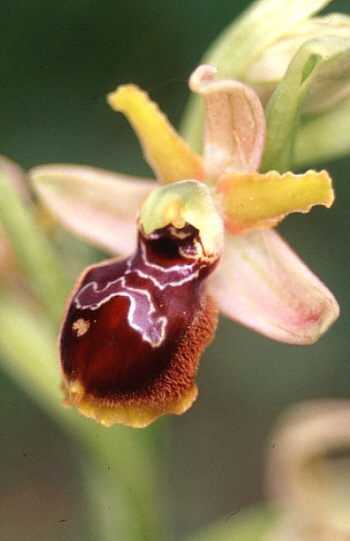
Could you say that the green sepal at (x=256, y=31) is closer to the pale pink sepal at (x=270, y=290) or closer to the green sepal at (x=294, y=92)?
the green sepal at (x=294, y=92)

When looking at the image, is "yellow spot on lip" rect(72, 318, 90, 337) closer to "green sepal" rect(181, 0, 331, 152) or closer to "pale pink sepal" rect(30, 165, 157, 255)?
"pale pink sepal" rect(30, 165, 157, 255)

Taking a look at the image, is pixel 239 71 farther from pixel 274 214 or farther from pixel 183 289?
pixel 183 289

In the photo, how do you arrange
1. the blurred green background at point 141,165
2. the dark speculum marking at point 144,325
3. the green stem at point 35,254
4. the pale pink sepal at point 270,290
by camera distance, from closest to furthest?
the dark speculum marking at point 144,325 < the pale pink sepal at point 270,290 < the green stem at point 35,254 < the blurred green background at point 141,165

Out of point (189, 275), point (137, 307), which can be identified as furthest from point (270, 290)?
point (137, 307)

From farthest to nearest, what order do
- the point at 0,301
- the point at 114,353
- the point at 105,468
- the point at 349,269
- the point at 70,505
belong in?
the point at 70,505 < the point at 349,269 < the point at 0,301 < the point at 105,468 < the point at 114,353

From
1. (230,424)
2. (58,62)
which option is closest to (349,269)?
(230,424)

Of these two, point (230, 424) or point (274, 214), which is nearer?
point (274, 214)

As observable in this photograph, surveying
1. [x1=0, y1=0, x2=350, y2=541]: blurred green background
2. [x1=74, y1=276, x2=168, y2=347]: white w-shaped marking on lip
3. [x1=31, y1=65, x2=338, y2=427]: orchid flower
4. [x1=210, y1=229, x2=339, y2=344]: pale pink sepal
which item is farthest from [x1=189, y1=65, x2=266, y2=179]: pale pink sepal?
[x1=0, y1=0, x2=350, y2=541]: blurred green background

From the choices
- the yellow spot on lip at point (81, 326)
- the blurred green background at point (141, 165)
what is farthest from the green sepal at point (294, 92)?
the blurred green background at point (141, 165)
